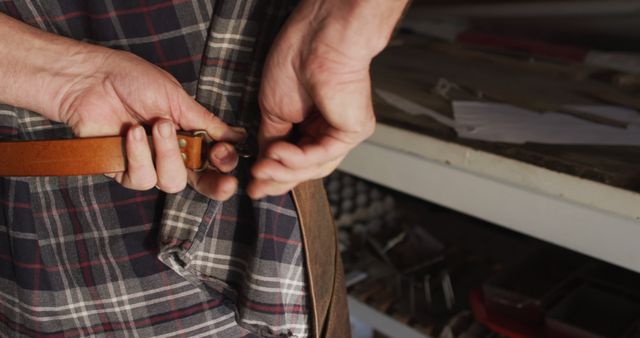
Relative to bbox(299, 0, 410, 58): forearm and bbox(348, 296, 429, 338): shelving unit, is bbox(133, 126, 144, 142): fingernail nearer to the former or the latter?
bbox(299, 0, 410, 58): forearm

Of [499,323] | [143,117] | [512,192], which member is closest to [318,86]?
[143,117]

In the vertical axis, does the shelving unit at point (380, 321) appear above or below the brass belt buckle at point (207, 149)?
below

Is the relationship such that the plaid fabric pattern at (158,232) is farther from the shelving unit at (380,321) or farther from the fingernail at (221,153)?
the shelving unit at (380,321)

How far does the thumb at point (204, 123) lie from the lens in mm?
447

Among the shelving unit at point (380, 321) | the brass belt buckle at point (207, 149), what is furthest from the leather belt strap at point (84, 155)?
the shelving unit at point (380, 321)

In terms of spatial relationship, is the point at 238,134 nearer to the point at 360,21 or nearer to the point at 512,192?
the point at 360,21

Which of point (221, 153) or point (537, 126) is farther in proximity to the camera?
point (537, 126)

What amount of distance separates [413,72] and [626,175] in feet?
1.60

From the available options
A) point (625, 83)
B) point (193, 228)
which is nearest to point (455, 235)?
point (625, 83)

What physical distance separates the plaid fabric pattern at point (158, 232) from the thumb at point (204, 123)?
14 millimetres

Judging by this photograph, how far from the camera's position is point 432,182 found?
750 mm

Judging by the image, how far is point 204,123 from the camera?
1.48 feet

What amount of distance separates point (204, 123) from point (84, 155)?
9 centimetres

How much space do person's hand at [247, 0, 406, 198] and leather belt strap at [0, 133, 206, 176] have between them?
0.06 meters
